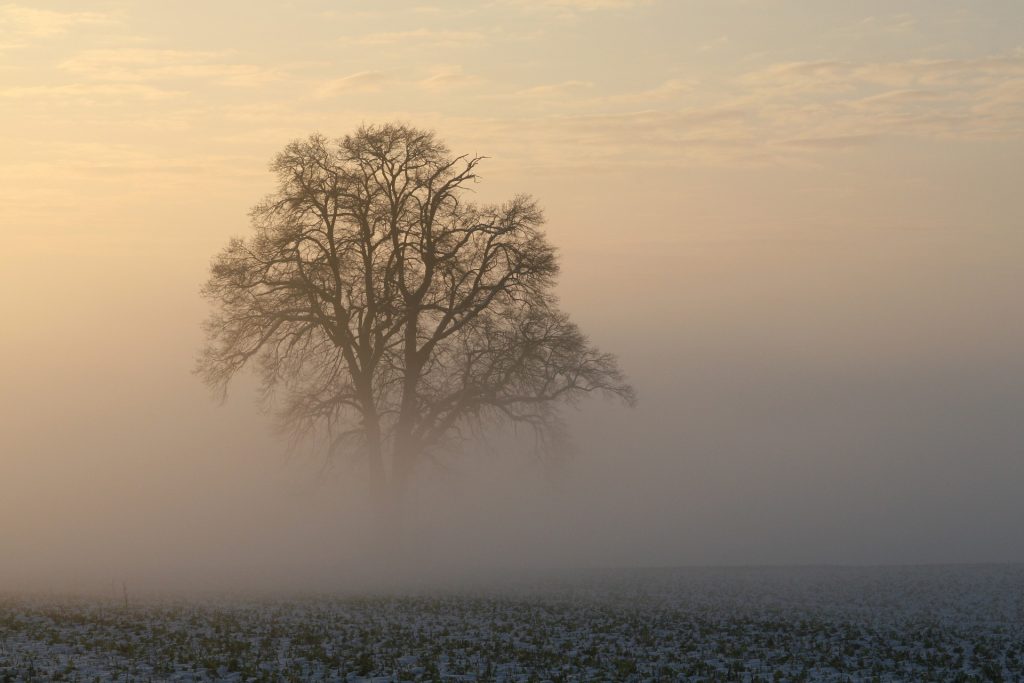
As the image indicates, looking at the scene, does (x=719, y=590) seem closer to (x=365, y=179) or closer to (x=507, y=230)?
(x=507, y=230)

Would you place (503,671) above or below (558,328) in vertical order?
below

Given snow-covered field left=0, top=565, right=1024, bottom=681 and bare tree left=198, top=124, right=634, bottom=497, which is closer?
snow-covered field left=0, top=565, right=1024, bottom=681

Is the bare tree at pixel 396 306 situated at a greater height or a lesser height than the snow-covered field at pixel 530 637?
greater

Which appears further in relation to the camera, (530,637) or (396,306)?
(396,306)

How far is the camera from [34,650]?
1692 cm

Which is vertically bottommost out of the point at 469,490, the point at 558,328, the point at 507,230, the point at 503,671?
the point at 503,671

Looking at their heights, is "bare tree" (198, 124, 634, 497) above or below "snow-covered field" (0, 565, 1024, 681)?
above

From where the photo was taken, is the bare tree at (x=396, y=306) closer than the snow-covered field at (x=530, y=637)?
No

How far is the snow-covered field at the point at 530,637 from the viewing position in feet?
53.0

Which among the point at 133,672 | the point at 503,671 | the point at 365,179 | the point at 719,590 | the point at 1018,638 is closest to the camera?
the point at 133,672

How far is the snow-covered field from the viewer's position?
16141 millimetres

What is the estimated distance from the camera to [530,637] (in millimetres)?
19969

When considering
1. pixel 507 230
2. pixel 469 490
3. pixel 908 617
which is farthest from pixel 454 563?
pixel 908 617

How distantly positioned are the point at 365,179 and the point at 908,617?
83.1 ft
